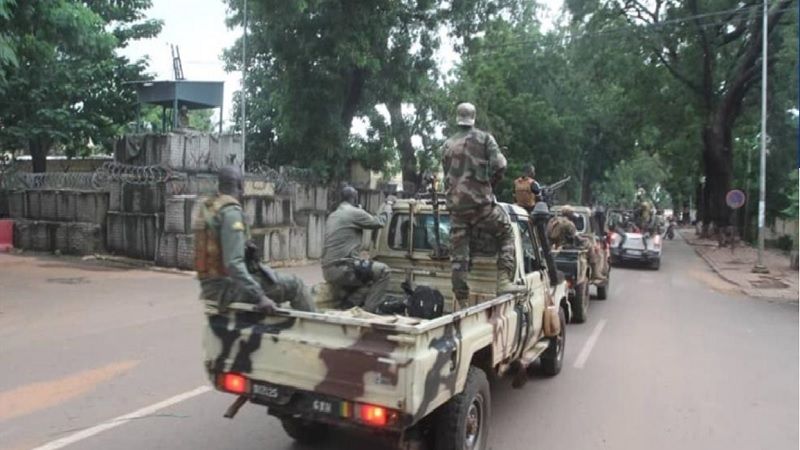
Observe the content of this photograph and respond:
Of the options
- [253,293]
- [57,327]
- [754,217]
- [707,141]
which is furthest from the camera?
[754,217]

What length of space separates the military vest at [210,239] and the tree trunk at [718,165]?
2820cm

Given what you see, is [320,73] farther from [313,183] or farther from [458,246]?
[458,246]

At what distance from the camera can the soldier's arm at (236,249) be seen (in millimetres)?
4055

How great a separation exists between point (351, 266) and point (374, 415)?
7.25ft

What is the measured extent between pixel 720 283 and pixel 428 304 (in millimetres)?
14036

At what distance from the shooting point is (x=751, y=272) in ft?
62.2

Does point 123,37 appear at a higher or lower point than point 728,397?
higher

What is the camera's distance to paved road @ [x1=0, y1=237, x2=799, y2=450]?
5062 mm

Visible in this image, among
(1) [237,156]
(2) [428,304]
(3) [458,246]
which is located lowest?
(2) [428,304]

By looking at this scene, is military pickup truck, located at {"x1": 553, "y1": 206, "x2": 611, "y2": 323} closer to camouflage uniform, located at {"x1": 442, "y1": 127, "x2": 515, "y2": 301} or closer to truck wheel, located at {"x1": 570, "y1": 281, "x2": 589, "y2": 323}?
truck wheel, located at {"x1": 570, "y1": 281, "x2": 589, "y2": 323}

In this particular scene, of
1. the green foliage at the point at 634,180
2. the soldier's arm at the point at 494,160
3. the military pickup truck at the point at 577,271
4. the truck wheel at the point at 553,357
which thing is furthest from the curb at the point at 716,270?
the green foliage at the point at 634,180

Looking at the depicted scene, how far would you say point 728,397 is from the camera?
6355 mm

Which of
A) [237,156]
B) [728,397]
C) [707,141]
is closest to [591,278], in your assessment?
[728,397]

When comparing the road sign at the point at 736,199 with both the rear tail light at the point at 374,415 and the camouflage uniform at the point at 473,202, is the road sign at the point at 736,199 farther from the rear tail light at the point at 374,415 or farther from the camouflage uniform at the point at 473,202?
the rear tail light at the point at 374,415
